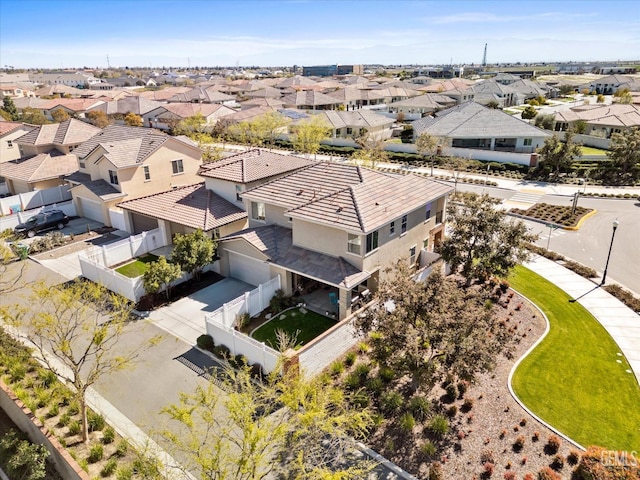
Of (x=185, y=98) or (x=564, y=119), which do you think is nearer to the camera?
(x=564, y=119)

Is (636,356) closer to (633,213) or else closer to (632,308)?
(632,308)

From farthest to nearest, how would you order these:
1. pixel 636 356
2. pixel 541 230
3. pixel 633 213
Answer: pixel 633 213
pixel 541 230
pixel 636 356

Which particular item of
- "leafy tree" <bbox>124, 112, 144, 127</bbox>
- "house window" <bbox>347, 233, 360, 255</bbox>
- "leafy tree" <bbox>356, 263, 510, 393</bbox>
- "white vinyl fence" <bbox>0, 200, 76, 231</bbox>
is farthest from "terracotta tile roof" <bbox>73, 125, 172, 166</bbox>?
"leafy tree" <bbox>124, 112, 144, 127</bbox>

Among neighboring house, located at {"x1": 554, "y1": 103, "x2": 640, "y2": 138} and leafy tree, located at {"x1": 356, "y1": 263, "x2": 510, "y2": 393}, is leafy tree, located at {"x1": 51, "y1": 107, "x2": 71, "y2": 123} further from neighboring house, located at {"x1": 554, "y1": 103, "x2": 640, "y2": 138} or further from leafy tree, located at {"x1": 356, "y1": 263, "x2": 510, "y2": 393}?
leafy tree, located at {"x1": 356, "y1": 263, "x2": 510, "y2": 393}

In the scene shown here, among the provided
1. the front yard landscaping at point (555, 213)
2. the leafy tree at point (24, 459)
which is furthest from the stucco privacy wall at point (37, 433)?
the front yard landscaping at point (555, 213)

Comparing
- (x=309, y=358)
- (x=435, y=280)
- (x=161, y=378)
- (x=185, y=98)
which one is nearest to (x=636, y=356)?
(x=435, y=280)

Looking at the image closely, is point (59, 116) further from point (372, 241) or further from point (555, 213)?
point (555, 213)
